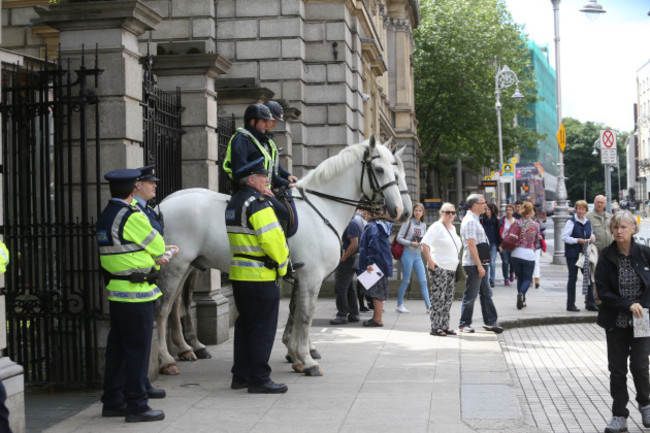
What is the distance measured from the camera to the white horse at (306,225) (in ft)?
29.5

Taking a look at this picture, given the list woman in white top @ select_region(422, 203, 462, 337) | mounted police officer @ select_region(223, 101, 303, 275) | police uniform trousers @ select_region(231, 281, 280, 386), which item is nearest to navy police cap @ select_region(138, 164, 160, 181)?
mounted police officer @ select_region(223, 101, 303, 275)

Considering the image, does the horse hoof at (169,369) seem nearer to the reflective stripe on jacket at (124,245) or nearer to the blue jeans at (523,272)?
the reflective stripe on jacket at (124,245)

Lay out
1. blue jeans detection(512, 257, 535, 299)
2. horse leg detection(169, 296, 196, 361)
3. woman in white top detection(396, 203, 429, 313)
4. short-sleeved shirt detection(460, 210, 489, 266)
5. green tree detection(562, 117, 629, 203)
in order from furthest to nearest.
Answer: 1. green tree detection(562, 117, 629, 203)
2. blue jeans detection(512, 257, 535, 299)
3. woman in white top detection(396, 203, 429, 313)
4. short-sleeved shirt detection(460, 210, 489, 266)
5. horse leg detection(169, 296, 196, 361)

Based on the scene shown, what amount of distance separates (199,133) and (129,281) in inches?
178

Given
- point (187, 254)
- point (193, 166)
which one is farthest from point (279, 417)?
point (193, 166)

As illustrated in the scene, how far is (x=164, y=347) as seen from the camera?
30.0 ft

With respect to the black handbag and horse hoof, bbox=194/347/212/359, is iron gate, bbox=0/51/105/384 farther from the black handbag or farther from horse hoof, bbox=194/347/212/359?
the black handbag

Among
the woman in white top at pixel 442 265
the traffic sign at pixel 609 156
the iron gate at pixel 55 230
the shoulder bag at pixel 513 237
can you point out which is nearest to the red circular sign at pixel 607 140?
the traffic sign at pixel 609 156

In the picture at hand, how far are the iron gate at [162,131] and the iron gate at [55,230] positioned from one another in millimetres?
1196

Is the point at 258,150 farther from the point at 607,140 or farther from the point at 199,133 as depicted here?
the point at 607,140

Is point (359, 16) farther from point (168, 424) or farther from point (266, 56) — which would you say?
point (168, 424)

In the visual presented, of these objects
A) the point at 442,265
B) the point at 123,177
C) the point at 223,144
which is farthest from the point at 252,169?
the point at 223,144

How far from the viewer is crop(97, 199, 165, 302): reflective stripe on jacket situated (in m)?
6.83

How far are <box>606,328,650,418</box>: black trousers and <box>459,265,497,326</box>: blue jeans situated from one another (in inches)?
193
